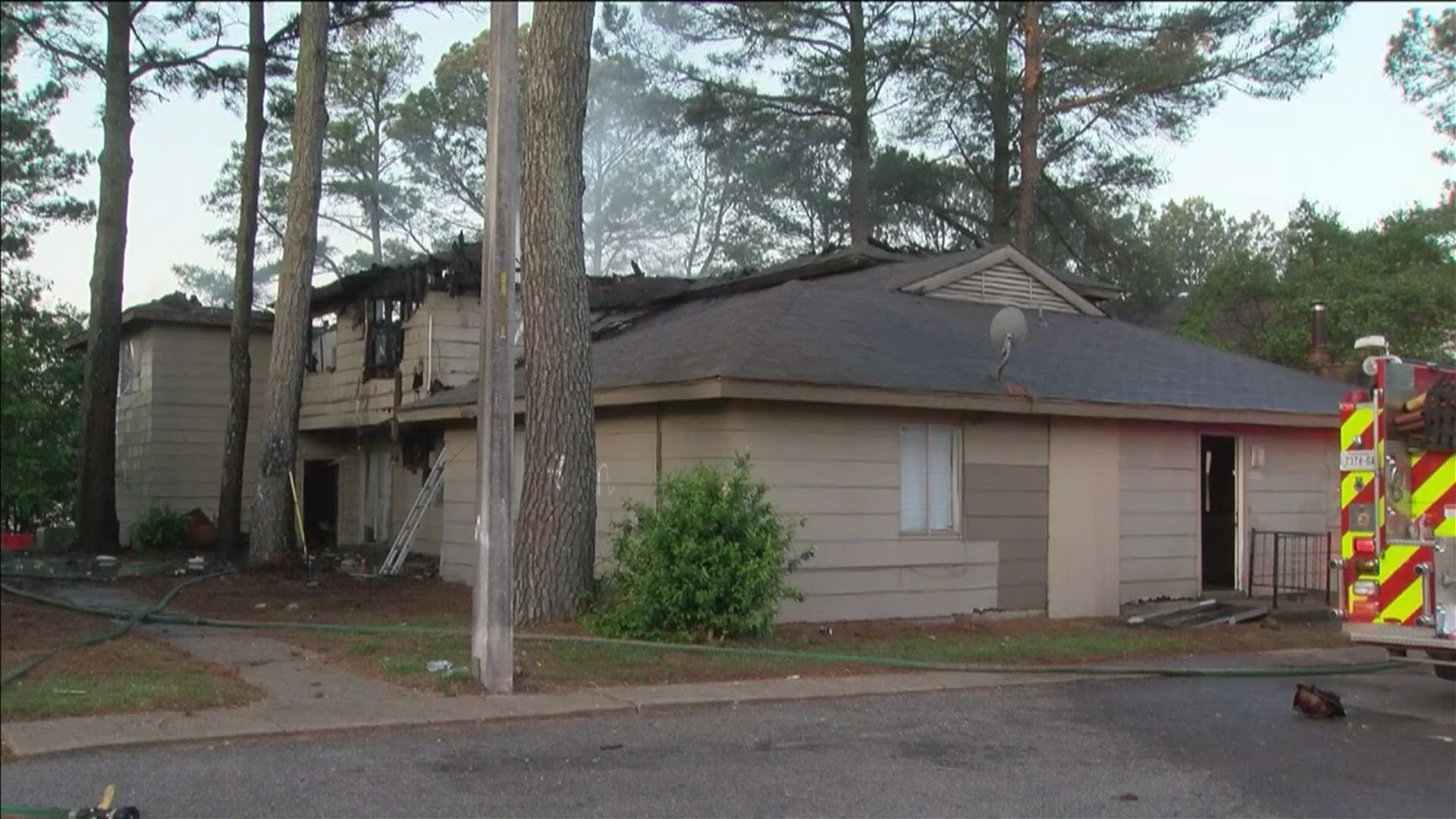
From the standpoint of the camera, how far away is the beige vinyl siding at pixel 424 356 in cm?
1972

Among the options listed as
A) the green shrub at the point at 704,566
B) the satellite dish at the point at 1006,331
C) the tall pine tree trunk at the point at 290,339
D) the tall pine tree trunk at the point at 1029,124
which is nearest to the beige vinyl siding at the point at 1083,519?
the satellite dish at the point at 1006,331

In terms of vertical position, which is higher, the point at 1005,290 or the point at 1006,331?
the point at 1005,290

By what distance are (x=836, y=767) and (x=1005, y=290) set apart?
471 inches

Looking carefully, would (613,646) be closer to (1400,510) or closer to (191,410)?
(1400,510)

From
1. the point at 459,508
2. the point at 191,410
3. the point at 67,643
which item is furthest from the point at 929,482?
the point at 191,410

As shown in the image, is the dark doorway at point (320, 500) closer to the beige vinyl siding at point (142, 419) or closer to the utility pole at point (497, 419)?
the beige vinyl siding at point (142, 419)

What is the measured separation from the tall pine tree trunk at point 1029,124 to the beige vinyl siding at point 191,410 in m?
13.3

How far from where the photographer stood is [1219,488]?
53.8 feet

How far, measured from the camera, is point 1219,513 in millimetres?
16359

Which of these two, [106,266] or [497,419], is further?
[497,419]

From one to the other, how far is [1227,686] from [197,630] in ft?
27.2

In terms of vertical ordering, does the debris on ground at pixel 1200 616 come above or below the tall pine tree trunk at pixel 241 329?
below

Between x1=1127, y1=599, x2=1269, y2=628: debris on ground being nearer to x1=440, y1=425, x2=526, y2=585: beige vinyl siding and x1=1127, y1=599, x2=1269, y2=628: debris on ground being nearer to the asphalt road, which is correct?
the asphalt road

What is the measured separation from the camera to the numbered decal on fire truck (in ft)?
31.4
